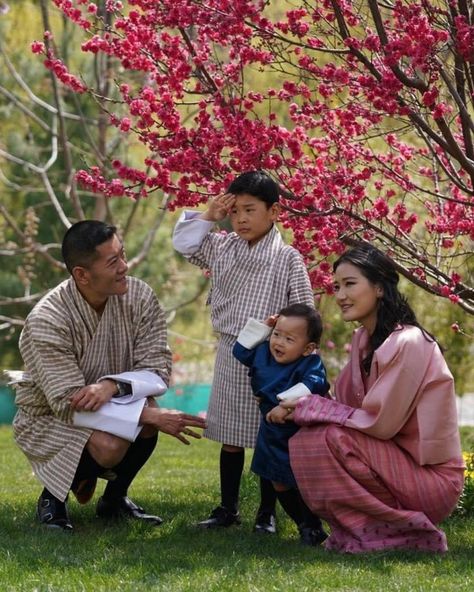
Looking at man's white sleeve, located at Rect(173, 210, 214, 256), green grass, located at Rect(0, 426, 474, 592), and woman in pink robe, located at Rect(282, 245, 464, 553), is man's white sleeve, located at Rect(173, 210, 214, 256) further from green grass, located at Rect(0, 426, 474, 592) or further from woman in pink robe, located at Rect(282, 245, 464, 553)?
green grass, located at Rect(0, 426, 474, 592)

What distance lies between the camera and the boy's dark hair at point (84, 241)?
4.97 m

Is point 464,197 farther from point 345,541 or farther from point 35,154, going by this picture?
point 35,154

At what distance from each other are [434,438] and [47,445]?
170 cm

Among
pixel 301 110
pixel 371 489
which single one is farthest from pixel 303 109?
pixel 371 489

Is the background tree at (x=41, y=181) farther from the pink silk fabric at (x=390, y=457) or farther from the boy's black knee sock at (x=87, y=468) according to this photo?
the pink silk fabric at (x=390, y=457)

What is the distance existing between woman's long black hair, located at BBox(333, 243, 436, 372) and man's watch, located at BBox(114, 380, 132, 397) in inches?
40.9

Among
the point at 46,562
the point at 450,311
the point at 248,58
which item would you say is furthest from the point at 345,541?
the point at 450,311

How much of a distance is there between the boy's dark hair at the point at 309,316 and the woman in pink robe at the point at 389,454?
31 centimetres

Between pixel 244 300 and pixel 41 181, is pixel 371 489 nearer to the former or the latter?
pixel 244 300

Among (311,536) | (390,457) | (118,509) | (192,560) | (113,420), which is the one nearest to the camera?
(192,560)

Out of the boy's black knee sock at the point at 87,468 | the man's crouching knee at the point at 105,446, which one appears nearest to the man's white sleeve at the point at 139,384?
the man's crouching knee at the point at 105,446

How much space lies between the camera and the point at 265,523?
497 centimetres

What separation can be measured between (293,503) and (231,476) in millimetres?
441

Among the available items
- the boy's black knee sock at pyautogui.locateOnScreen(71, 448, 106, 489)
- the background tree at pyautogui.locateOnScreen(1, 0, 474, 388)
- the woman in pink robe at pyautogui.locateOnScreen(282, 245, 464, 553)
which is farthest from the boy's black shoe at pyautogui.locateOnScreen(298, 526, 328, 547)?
the background tree at pyautogui.locateOnScreen(1, 0, 474, 388)
